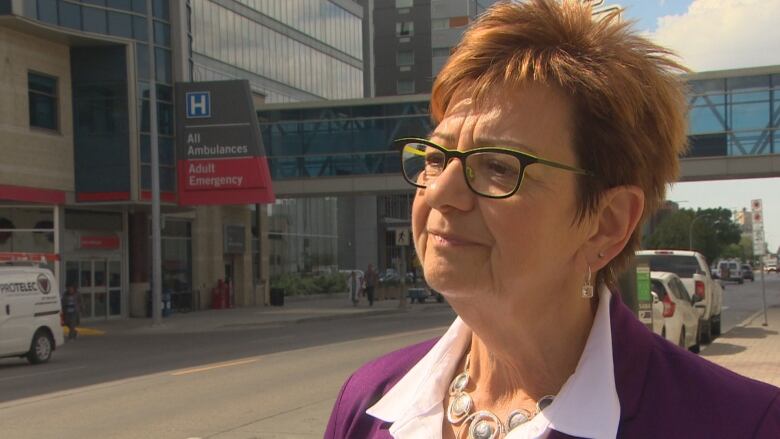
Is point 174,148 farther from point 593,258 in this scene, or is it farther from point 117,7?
point 593,258

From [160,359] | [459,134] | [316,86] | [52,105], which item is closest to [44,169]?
[52,105]

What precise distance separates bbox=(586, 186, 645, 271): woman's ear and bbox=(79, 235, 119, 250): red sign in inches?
1286

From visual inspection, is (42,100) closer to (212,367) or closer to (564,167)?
(212,367)

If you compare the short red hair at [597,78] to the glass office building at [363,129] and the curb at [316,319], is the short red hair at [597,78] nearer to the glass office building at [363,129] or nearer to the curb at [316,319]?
the curb at [316,319]

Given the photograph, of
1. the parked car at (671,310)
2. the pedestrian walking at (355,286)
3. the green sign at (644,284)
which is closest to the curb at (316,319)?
the pedestrian walking at (355,286)

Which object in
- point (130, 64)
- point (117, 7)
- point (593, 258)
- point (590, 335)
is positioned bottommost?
point (590, 335)

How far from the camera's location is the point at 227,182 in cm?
3294

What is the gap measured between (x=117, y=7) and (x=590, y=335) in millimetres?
32689

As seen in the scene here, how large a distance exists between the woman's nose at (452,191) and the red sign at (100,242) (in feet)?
107

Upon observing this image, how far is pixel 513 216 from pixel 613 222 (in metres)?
0.27

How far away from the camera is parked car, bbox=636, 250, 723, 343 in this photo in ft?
59.8

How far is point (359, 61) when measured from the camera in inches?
2453

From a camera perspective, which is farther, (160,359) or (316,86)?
(316,86)

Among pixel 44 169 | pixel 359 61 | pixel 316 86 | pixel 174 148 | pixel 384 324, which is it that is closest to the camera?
pixel 384 324
